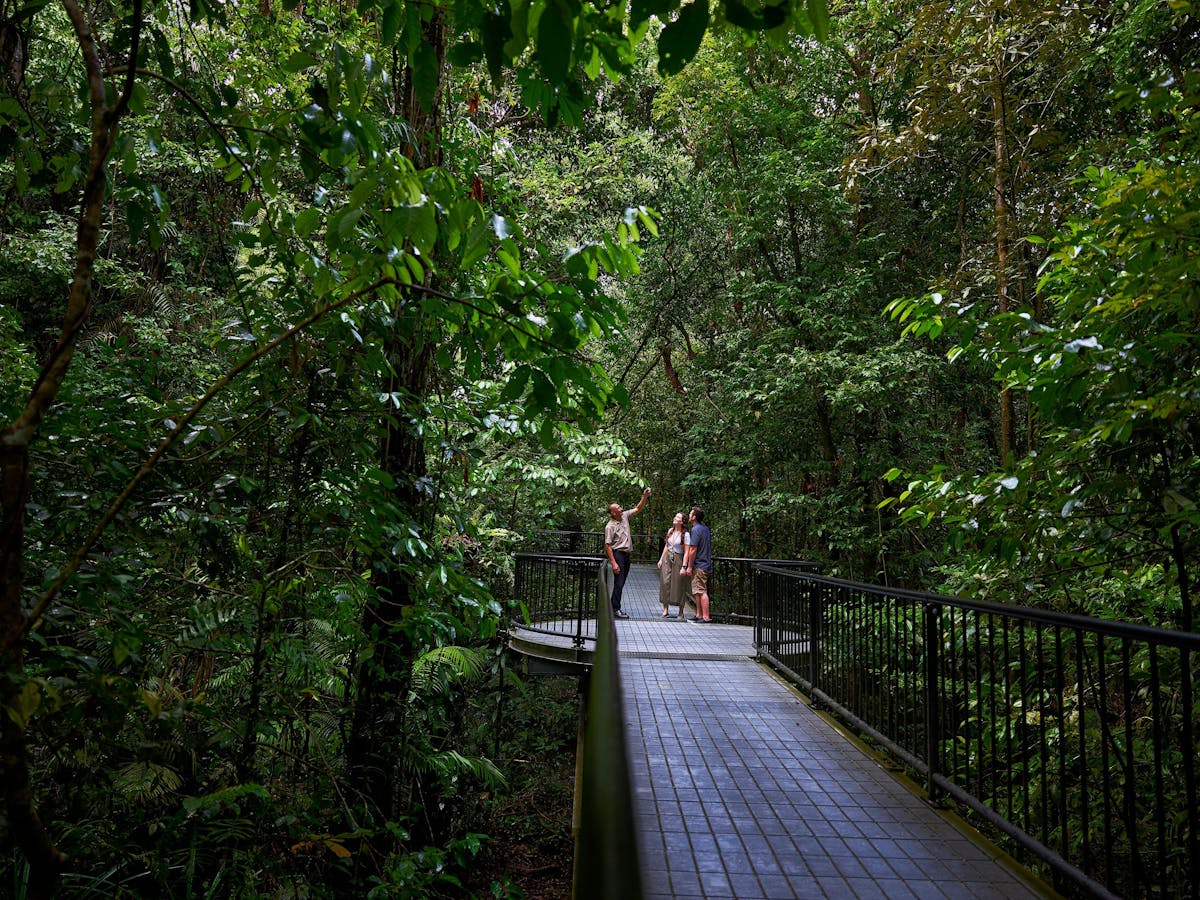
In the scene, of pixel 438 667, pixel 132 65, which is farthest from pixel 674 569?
pixel 132 65

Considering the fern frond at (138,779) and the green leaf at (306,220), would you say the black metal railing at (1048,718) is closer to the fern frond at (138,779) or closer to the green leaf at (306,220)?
the green leaf at (306,220)

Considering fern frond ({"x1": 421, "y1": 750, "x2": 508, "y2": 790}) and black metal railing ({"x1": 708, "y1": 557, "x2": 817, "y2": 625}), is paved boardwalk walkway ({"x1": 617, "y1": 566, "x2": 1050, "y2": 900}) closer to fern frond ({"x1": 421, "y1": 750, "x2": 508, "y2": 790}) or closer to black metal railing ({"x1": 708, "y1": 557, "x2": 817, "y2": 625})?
fern frond ({"x1": 421, "y1": 750, "x2": 508, "y2": 790})

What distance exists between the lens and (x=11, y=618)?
Answer: 7.69 ft

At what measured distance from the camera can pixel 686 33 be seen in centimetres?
191

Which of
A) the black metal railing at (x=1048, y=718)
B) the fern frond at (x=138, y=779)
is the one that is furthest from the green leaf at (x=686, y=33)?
the fern frond at (x=138, y=779)

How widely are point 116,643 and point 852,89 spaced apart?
18.2 m

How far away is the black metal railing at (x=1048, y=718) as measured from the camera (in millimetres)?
3375

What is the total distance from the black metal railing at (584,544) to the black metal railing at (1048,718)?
8.21 m

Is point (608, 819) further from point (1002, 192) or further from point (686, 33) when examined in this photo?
point (1002, 192)

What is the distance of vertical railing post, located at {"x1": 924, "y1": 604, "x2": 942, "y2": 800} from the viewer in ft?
16.4

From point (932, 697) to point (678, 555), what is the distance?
37.7ft

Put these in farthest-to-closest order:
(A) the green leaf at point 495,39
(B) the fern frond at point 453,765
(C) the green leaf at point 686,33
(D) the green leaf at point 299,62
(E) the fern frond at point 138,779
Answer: (B) the fern frond at point 453,765 → (E) the fern frond at point 138,779 → (D) the green leaf at point 299,62 → (A) the green leaf at point 495,39 → (C) the green leaf at point 686,33

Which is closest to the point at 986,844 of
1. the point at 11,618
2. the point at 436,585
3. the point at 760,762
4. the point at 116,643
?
the point at 760,762

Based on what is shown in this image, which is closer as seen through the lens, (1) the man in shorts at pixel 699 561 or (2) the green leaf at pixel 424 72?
(2) the green leaf at pixel 424 72
